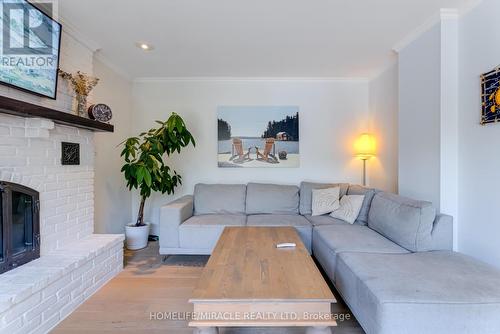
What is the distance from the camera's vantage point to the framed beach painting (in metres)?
3.70

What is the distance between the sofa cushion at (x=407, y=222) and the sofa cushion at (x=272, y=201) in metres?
1.17

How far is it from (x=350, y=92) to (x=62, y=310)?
13.3ft

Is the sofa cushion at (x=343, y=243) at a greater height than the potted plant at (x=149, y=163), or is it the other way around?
the potted plant at (x=149, y=163)

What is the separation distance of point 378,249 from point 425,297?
0.68 meters

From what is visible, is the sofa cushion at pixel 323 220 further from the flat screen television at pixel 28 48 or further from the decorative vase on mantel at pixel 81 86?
the flat screen television at pixel 28 48

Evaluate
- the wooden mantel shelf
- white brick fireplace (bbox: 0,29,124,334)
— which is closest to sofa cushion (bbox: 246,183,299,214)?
white brick fireplace (bbox: 0,29,124,334)

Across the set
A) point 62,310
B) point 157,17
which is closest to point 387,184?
point 157,17

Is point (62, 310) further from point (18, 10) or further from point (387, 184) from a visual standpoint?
point (387, 184)

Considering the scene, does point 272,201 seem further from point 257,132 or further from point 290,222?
point 257,132

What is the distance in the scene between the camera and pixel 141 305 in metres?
1.98

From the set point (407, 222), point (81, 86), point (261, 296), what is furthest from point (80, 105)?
point (407, 222)

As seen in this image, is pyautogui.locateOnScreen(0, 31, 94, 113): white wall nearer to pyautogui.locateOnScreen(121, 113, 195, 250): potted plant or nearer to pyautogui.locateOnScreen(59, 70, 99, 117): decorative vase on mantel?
pyautogui.locateOnScreen(59, 70, 99, 117): decorative vase on mantel

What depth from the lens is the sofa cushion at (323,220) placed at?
2797 mm

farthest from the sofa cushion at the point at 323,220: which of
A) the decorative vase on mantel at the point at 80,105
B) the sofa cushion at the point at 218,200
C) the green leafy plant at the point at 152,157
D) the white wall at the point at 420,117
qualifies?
the decorative vase on mantel at the point at 80,105
